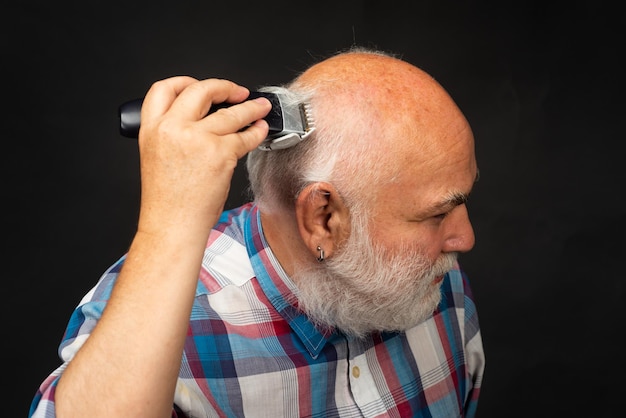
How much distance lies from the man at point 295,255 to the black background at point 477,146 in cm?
105

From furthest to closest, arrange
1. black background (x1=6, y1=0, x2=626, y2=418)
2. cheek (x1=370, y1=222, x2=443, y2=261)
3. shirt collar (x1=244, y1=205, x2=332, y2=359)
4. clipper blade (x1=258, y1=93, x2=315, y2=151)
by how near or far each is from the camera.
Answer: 1. black background (x1=6, y1=0, x2=626, y2=418)
2. shirt collar (x1=244, y1=205, x2=332, y2=359)
3. cheek (x1=370, y1=222, x2=443, y2=261)
4. clipper blade (x1=258, y1=93, x2=315, y2=151)

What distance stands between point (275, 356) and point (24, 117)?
148 cm

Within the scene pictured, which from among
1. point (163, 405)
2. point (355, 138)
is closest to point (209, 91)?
point (355, 138)

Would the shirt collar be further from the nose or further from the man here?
the nose

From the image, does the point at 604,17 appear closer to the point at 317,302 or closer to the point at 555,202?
the point at 555,202

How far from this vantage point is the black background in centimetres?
275

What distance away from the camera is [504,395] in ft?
10.2

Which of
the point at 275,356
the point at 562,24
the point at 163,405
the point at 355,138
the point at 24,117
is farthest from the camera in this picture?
the point at 562,24

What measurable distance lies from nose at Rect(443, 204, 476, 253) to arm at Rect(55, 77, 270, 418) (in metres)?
0.56

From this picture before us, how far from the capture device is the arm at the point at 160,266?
117cm

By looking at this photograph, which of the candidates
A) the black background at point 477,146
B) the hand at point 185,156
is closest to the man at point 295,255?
the hand at point 185,156

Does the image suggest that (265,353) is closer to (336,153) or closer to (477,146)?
(336,153)

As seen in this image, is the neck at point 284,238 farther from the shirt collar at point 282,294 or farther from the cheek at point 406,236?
the cheek at point 406,236

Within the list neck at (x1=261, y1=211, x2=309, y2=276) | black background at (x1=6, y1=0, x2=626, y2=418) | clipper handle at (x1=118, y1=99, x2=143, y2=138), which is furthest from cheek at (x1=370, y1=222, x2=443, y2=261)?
black background at (x1=6, y1=0, x2=626, y2=418)
